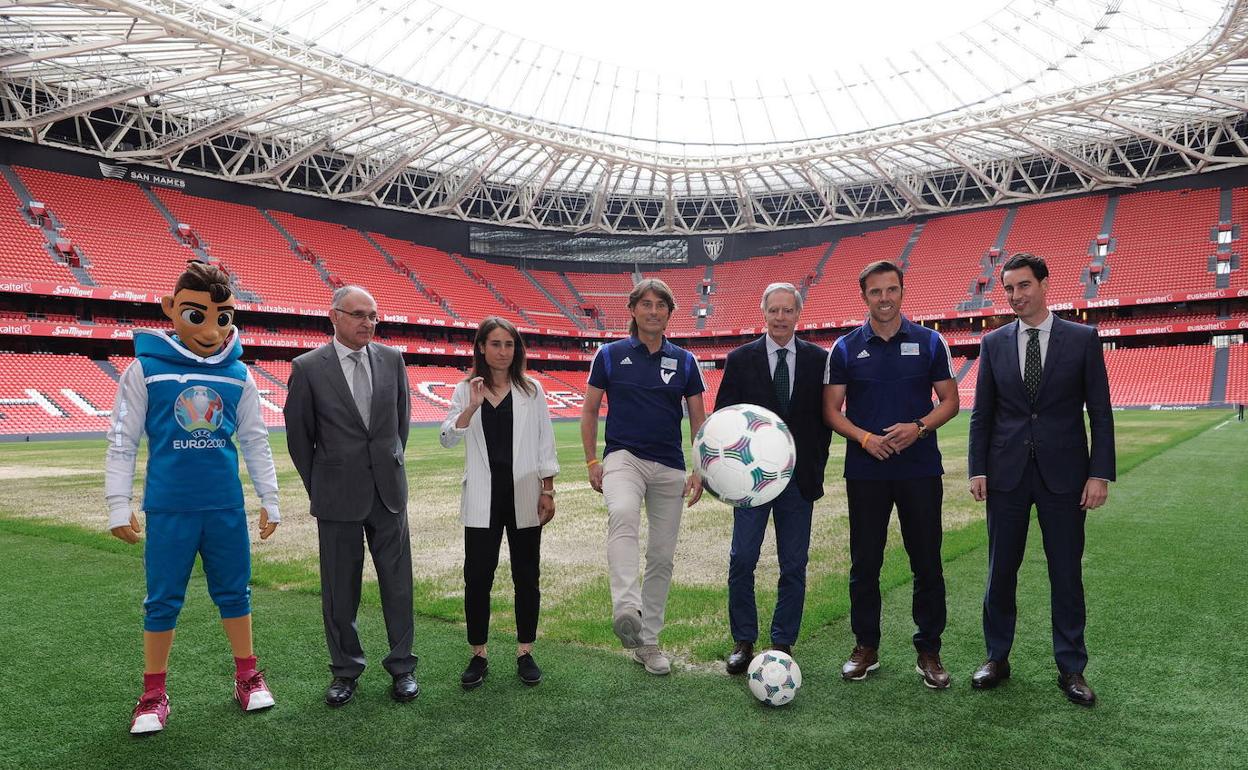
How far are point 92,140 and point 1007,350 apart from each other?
45310mm

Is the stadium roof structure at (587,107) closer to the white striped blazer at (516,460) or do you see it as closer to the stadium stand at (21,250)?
the stadium stand at (21,250)

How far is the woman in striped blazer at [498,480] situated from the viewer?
420 centimetres

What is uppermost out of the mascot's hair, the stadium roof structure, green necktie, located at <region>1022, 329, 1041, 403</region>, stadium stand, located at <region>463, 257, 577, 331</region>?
the stadium roof structure

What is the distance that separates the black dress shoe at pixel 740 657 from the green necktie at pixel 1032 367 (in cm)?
212

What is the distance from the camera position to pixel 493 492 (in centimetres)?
421

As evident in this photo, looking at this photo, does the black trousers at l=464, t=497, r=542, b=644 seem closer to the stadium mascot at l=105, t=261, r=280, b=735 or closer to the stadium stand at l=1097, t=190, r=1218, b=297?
the stadium mascot at l=105, t=261, r=280, b=735

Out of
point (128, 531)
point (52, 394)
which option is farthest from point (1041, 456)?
point (52, 394)

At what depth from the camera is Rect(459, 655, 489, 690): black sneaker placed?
13.5 ft

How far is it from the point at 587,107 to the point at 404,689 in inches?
1466

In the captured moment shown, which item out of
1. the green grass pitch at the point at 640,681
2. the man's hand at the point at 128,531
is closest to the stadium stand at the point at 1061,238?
the green grass pitch at the point at 640,681

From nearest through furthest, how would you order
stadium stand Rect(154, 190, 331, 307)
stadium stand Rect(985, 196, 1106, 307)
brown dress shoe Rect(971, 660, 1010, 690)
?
A: brown dress shoe Rect(971, 660, 1010, 690) < stadium stand Rect(154, 190, 331, 307) < stadium stand Rect(985, 196, 1106, 307)

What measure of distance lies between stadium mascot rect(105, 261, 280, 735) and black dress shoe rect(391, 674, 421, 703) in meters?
0.62

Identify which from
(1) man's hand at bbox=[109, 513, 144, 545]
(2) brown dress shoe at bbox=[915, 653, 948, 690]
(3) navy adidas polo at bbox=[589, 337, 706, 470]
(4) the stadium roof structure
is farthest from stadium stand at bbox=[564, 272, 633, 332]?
(1) man's hand at bbox=[109, 513, 144, 545]

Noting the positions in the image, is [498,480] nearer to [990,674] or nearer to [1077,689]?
[990,674]
